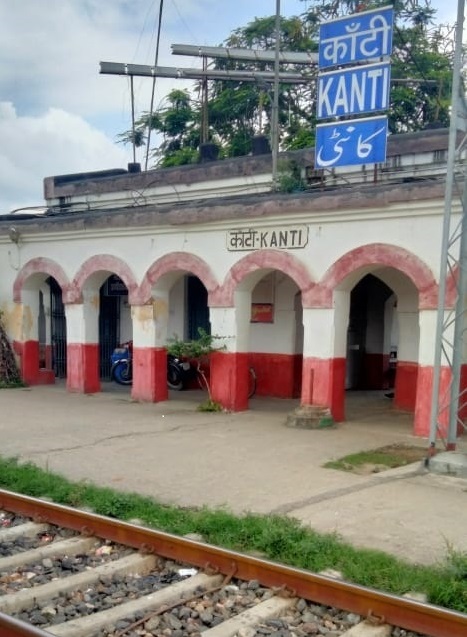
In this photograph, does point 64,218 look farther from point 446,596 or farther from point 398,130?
point 398,130

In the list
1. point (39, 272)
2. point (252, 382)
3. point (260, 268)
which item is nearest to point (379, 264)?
point (260, 268)

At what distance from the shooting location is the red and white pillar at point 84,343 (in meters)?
15.5

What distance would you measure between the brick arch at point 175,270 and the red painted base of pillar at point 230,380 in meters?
1.28

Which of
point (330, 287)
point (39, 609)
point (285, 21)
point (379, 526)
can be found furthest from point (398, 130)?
point (39, 609)

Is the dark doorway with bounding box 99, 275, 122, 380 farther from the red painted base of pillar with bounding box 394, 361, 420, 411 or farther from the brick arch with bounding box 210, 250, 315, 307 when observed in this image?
the red painted base of pillar with bounding box 394, 361, 420, 411

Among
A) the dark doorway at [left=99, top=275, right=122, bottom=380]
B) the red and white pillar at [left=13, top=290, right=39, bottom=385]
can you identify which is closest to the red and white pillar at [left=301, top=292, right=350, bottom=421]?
the red and white pillar at [left=13, top=290, right=39, bottom=385]

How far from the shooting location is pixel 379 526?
6309 millimetres

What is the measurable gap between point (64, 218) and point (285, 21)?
1708 centimetres

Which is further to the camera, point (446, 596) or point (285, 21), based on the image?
point (285, 21)

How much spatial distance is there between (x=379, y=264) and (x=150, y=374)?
5421 mm

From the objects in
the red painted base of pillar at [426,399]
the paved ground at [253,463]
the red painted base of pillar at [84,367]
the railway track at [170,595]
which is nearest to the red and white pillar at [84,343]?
the red painted base of pillar at [84,367]

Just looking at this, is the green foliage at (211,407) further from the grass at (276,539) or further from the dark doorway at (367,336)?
the grass at (276,539)

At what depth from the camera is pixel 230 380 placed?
13.0 meters

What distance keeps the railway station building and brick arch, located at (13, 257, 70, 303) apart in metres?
0.03
